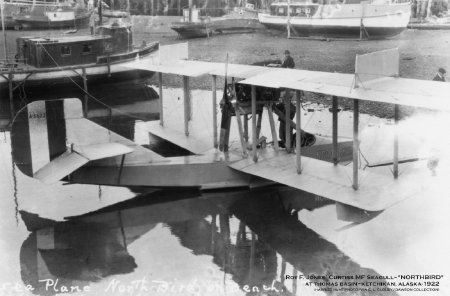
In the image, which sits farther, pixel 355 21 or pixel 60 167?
pixel 355 21

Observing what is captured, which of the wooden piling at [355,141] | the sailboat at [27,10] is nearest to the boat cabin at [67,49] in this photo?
the wooden piling at [355,141]

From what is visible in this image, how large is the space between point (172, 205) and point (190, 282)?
3.79 m

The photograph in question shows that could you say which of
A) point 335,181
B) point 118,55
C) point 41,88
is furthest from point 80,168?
point 118,55

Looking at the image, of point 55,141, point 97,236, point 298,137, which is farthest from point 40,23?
point 298,137

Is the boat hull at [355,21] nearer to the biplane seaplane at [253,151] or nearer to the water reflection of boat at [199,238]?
the biplane seaplane at [253,151]

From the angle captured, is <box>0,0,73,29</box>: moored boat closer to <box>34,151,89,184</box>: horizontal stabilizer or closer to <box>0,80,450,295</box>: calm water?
<box>0,80,450,295</box>: calm water

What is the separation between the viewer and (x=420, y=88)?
34.6ft

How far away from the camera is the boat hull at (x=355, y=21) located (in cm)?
4394

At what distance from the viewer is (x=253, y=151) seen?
12.9 m

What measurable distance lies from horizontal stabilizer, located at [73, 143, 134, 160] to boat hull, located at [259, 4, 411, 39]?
36693 mm

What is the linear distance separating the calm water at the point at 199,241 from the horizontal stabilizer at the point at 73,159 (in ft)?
3.80

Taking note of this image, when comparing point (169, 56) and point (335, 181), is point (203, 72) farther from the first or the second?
point (335, 181)

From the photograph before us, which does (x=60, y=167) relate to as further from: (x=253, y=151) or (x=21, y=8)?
(x=21, y=8)

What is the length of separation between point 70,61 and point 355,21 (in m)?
26.0
